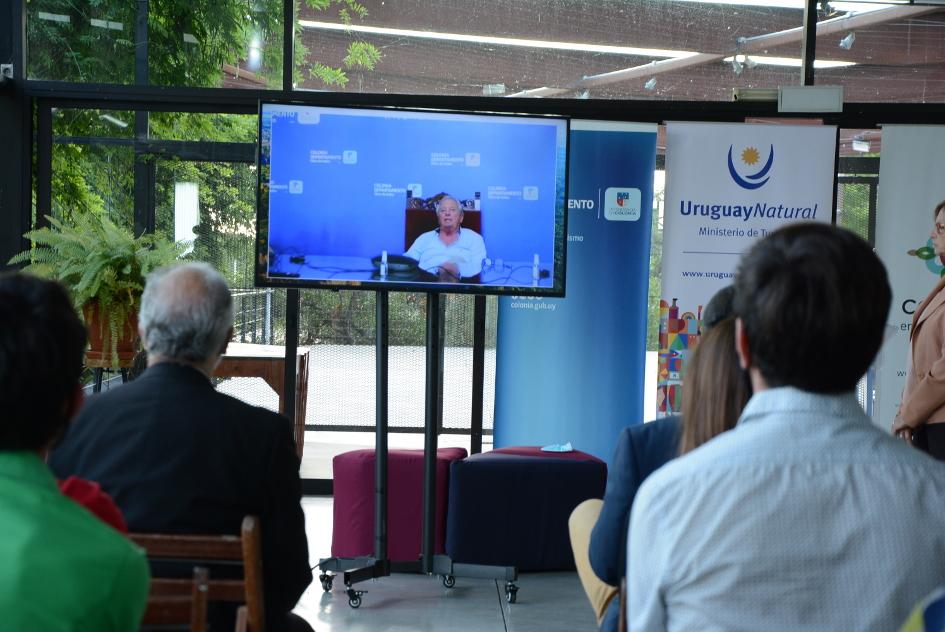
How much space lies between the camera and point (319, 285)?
4.49 meters

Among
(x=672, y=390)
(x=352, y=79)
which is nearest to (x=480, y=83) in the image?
(x=352, y=79)

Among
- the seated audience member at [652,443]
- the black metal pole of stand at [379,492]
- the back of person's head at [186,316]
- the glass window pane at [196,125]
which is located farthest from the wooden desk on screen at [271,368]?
the back of person's head at [186,316]

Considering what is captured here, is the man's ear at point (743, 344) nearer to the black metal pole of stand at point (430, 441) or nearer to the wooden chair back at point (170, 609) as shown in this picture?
the wooden chair back at point (170, 609)

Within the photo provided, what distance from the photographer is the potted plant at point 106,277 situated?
192 inches

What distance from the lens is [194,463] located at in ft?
7.02

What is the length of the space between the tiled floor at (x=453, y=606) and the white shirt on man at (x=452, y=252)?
4.82 ft

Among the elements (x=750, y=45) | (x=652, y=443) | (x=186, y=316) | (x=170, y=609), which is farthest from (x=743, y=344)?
(x=750, y=45)

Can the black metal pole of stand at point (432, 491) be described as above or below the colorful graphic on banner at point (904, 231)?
below

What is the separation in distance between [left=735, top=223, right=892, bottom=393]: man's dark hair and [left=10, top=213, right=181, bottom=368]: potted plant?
4.11 meters

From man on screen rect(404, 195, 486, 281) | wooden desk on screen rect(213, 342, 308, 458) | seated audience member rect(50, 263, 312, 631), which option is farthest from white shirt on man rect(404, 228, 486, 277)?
seated audience member rect(50, 263, 312, 631)

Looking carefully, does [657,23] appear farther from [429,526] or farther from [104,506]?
[104,506]

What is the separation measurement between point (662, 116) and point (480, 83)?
1.11 meters

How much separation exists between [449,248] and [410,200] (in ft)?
0.91

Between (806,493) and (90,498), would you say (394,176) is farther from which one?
(806,493)
